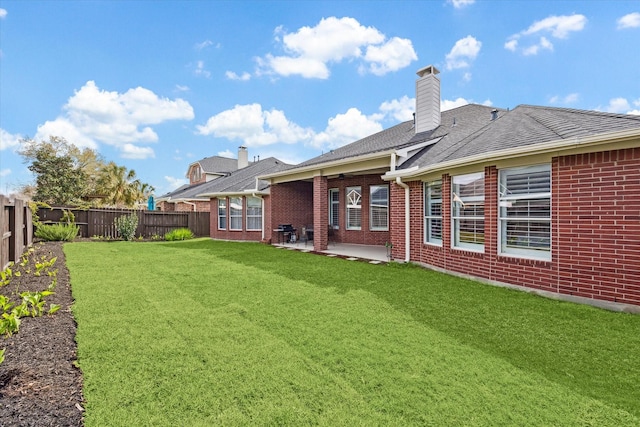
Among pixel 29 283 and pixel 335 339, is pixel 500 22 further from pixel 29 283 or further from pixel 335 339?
pixel 29 283

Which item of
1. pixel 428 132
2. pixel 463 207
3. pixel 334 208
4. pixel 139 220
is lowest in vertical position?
pixel 139 220

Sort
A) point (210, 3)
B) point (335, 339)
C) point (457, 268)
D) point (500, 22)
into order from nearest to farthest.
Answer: point (335, 339), point (457, 268), point (500, 22), point (210, 3)

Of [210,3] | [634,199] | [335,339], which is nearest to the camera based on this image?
[335,339]

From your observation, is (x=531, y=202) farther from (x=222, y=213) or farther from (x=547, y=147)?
(x=222, y=213)

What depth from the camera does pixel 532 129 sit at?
688cm

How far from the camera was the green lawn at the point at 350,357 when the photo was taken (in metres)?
2.55

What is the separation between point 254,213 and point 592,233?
14.2 meters

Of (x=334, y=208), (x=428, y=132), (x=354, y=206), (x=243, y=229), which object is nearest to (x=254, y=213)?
(x=243, y=229)

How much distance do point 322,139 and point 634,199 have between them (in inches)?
837

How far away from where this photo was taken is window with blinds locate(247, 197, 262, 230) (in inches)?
668

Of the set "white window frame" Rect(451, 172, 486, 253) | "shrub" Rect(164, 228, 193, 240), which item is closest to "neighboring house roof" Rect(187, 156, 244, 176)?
"shrub" Rect(164, 228, 193, 240)

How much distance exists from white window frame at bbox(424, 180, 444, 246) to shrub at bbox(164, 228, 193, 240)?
46.4ft

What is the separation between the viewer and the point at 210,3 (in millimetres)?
12055

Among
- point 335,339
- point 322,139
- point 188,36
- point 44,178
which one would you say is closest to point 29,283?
point 335,339
